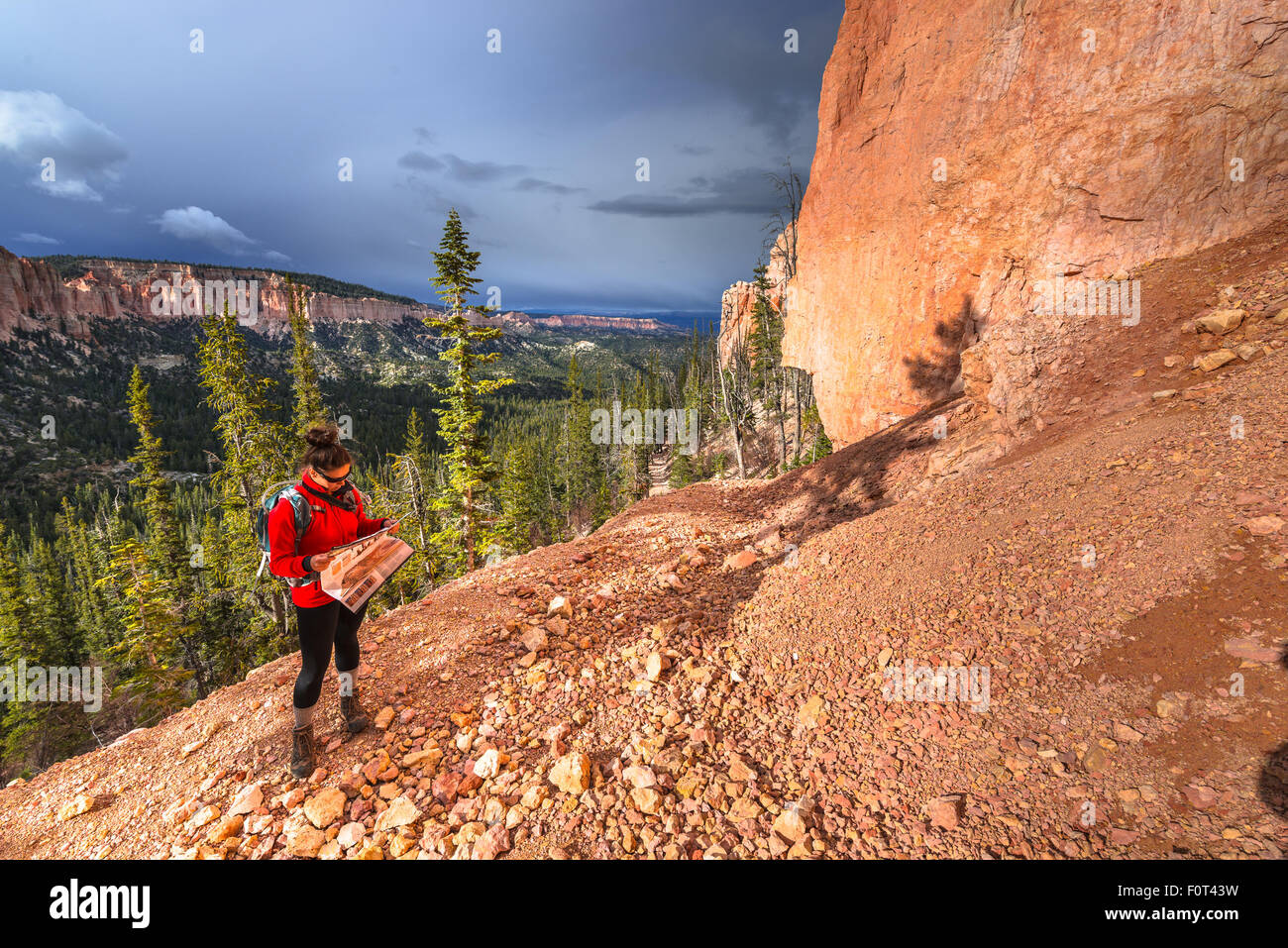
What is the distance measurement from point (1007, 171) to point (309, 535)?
13396 millimetres

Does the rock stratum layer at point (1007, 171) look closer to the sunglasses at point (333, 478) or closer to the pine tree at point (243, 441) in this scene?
the sunglasses at point (333, 478)

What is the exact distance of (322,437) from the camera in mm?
3736

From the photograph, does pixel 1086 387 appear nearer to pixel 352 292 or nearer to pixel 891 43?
pixel 891 43

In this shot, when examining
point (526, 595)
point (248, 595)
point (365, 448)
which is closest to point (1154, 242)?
point (526, 595)

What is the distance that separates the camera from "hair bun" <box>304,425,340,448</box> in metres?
3.69

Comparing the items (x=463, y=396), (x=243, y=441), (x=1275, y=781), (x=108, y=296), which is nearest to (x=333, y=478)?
(x=1275, y=781)

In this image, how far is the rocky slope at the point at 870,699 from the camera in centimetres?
288

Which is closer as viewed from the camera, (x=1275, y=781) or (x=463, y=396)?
(x=1275, y=781)

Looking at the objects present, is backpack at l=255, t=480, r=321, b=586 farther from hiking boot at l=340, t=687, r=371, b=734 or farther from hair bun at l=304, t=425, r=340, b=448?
hiking boot at l=340, t=687, r=371, b=734

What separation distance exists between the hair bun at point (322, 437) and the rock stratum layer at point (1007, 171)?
9077 mm

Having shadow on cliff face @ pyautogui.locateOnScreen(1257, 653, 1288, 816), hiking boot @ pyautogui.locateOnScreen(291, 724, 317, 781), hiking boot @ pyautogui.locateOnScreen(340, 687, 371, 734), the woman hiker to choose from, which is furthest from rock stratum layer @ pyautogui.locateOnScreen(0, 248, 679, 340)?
shadow on cliff face @ pyautogui.locateOnScreen(1257, 653, 1288, 816)

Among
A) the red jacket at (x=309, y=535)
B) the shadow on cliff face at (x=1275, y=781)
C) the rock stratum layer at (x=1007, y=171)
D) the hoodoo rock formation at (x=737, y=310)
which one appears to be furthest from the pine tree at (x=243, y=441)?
the hoodoo rock formation at (x=737, y=310)

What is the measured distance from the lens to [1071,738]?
3.14m

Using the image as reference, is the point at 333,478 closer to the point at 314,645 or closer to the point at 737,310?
the point at 314,645
